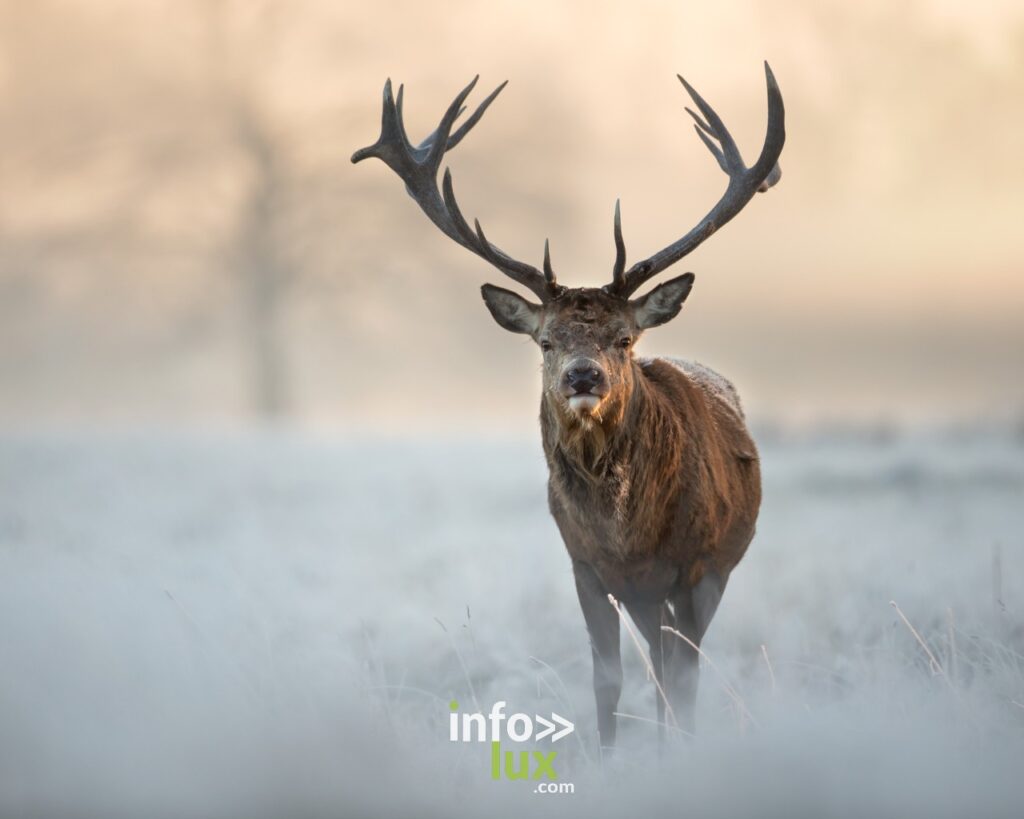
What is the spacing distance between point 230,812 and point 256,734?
1.98 feet

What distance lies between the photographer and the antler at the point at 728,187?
19.6ft

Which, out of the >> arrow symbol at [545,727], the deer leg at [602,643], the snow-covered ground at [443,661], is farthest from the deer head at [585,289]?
the >> arrow symbol at [545,727]

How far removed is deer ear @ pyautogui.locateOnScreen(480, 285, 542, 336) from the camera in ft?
20.0

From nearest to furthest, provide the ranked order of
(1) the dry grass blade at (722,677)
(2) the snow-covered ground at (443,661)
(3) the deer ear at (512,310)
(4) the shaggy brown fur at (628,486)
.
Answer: (2) the snow-covered ground at (443,661), (1) the dry grass blade at (722,677), (4) the shaggy brown fur at (628,486), (3) the deer ear at (512,310)

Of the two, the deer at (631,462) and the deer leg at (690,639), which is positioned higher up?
the deer at (631,462)

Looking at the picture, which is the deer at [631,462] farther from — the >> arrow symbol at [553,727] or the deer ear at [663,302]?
the >> arrow symbol at [553,727]

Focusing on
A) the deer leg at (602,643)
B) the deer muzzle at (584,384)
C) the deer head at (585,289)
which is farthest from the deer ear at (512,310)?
the deer leg at (602,643)

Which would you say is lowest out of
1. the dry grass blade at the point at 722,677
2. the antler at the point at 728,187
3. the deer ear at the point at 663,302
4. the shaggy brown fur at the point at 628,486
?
the dry grass blade at the point at 722,677

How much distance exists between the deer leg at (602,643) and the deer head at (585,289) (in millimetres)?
831

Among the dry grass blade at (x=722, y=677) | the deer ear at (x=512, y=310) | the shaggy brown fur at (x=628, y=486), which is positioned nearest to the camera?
the dry grass blade at (x=722, y=677)

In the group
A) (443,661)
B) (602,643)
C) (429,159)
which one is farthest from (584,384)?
(443,661)

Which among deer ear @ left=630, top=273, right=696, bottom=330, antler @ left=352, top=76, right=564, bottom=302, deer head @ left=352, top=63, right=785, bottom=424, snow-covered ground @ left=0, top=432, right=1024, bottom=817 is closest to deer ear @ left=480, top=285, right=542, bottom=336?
deer head @ left=352, top=63, right=785, bottom=424

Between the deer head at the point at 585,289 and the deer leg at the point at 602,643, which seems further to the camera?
the deer leg at the point at 602,643

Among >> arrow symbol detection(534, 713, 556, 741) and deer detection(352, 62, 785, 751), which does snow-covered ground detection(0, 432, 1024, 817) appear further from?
deer detection(352, 62, 785, 751)
